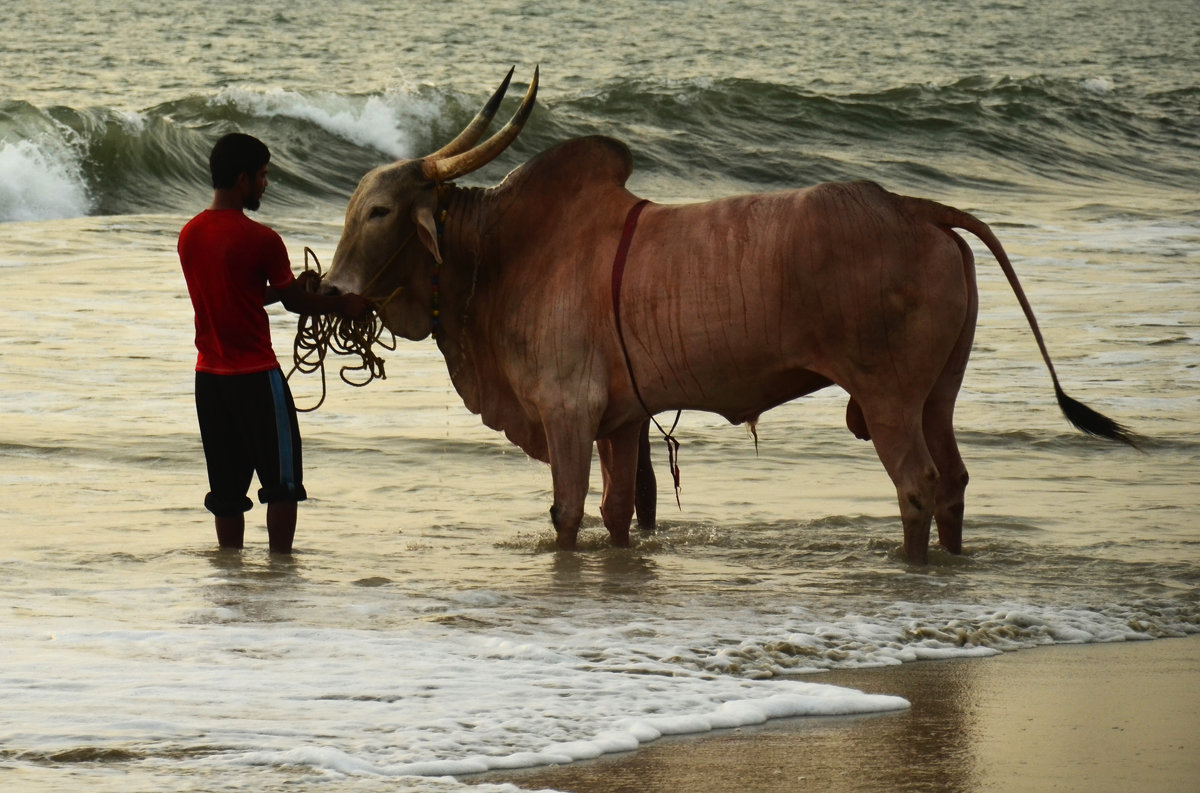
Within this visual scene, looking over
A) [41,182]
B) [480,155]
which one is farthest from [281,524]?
[41,182]

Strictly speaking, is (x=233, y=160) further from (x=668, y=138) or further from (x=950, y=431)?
(x=668, y=138)

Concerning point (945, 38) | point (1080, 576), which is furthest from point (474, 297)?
point (945, 38)

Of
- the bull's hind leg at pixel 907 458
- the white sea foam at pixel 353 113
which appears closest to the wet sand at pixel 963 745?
the bull's hind leg at pixel 907 458

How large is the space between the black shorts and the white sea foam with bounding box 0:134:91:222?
1243 centimetres

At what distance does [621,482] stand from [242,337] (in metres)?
1.44

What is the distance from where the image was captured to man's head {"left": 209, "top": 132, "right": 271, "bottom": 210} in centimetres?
596

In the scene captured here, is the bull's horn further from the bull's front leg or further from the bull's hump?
the bull's front leg

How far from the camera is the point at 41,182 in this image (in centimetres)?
1892

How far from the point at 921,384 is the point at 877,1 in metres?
43.6

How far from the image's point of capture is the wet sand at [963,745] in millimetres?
3889

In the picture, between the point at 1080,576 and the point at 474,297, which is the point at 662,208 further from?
the point at 1080,576

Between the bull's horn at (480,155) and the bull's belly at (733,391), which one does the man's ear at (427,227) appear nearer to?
the bull's horn at (480,155)

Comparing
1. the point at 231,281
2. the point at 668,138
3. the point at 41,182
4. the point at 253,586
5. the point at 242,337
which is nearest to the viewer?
the point at 253,586

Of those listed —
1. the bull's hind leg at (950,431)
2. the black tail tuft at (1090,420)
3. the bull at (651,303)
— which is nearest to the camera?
the bull at (651,303)
